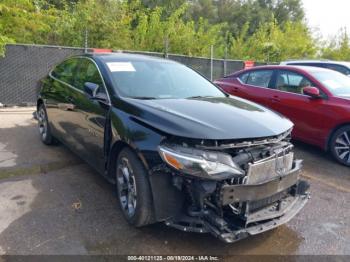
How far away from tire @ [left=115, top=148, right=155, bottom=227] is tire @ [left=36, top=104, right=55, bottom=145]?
2642 millimetres

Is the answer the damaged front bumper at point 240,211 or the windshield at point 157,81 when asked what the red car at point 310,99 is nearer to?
the windshield at point 157,81

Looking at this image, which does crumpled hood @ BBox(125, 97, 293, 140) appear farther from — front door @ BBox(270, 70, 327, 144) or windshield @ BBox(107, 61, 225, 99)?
front door @ BBox(270, 70, 327, 144)

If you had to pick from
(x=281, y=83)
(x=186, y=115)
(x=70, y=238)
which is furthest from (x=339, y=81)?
(x=70, y=238)

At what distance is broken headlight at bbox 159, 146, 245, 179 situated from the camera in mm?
2664

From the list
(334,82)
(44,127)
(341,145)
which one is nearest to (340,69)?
(334,82)

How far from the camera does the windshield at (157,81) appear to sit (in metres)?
3.77

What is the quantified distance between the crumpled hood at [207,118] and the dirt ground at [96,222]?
1.03m

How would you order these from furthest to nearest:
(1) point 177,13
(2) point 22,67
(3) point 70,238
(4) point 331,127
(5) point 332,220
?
1. (1) point 177,13
2. (2) point 22,67
3. (4) point 331,127
4. (5) point 332,220
5. (3) point 70,238

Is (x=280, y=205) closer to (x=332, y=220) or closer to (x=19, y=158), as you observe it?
(x=332, y=220)

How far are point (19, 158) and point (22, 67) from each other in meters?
4.79

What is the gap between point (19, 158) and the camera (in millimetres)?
5086

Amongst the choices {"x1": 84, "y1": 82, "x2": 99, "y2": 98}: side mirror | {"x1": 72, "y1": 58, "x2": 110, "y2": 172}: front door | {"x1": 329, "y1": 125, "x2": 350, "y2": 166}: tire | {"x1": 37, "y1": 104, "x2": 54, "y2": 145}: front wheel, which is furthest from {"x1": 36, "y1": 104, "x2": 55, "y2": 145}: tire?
{"x1": 329, "y1": 125, "x2": 350, "y2": 166}: tire

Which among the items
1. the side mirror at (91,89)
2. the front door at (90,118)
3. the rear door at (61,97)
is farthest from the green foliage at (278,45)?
the side mirror at (91,89)

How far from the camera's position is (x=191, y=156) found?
270 cm
